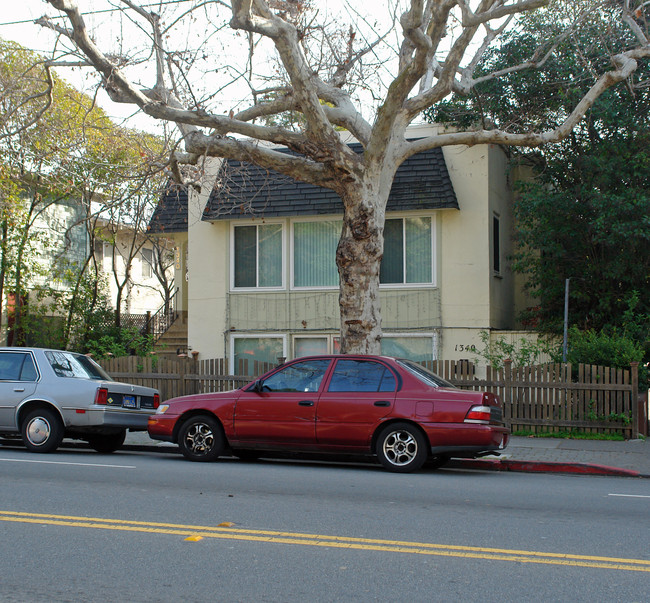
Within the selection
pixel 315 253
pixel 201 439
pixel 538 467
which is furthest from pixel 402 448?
pixel 315 253

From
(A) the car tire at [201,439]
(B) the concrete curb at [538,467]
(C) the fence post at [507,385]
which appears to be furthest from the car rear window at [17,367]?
(C) the fence post at [507,385]

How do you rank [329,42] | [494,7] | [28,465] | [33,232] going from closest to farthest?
[28,465] → [494,7] → [329,42] → [33,232]

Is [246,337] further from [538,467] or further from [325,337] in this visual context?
[538,467]

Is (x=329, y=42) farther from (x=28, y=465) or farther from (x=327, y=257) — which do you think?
(x=28, y=465)

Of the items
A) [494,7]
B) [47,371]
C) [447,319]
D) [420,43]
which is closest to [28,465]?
[47,371]

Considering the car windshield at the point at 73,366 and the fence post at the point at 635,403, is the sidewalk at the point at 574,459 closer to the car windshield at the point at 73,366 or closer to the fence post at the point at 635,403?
the fence post at the point at 635,403

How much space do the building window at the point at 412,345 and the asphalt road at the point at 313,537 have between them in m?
9.47

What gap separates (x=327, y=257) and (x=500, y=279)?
14.4ft

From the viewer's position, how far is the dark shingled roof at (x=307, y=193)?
63.1 ft

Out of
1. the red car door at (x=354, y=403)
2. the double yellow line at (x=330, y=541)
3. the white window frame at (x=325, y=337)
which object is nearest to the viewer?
the double yellow line at (x=330, y=541)

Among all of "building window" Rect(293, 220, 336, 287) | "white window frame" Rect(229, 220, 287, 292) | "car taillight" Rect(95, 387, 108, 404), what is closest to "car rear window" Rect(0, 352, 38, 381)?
"car taillight" Rect(95, 387, 108, 404)

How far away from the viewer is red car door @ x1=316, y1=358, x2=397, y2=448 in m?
10.8

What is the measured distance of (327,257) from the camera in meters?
20.6

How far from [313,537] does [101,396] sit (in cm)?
670
